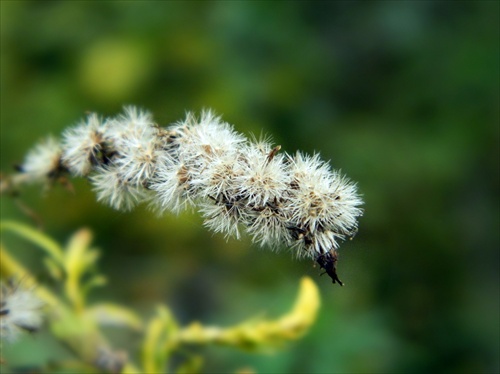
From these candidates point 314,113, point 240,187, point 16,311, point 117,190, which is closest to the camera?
point 240,187

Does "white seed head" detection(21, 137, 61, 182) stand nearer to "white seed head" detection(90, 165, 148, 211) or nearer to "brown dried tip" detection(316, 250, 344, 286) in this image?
"white seed head" detection(90, 165, 148, 211)

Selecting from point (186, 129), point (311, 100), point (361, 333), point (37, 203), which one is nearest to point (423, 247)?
point (311, 100)

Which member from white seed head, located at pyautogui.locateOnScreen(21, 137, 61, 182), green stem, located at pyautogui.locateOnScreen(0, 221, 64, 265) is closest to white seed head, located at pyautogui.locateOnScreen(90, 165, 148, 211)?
white seed head, located at pyautogui.locateOnScreen(21, 137, 61, 182)

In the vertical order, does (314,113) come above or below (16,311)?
A: above

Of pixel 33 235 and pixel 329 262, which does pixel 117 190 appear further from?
pixel 33 235

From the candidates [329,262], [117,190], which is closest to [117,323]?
Answer: [117,190]

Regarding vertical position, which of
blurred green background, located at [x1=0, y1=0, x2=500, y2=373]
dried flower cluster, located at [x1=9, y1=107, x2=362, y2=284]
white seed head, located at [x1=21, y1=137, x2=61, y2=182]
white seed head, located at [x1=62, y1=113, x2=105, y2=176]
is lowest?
dried flower cluster, located at [x1=9, y1=107, x2=362, y2=284]
